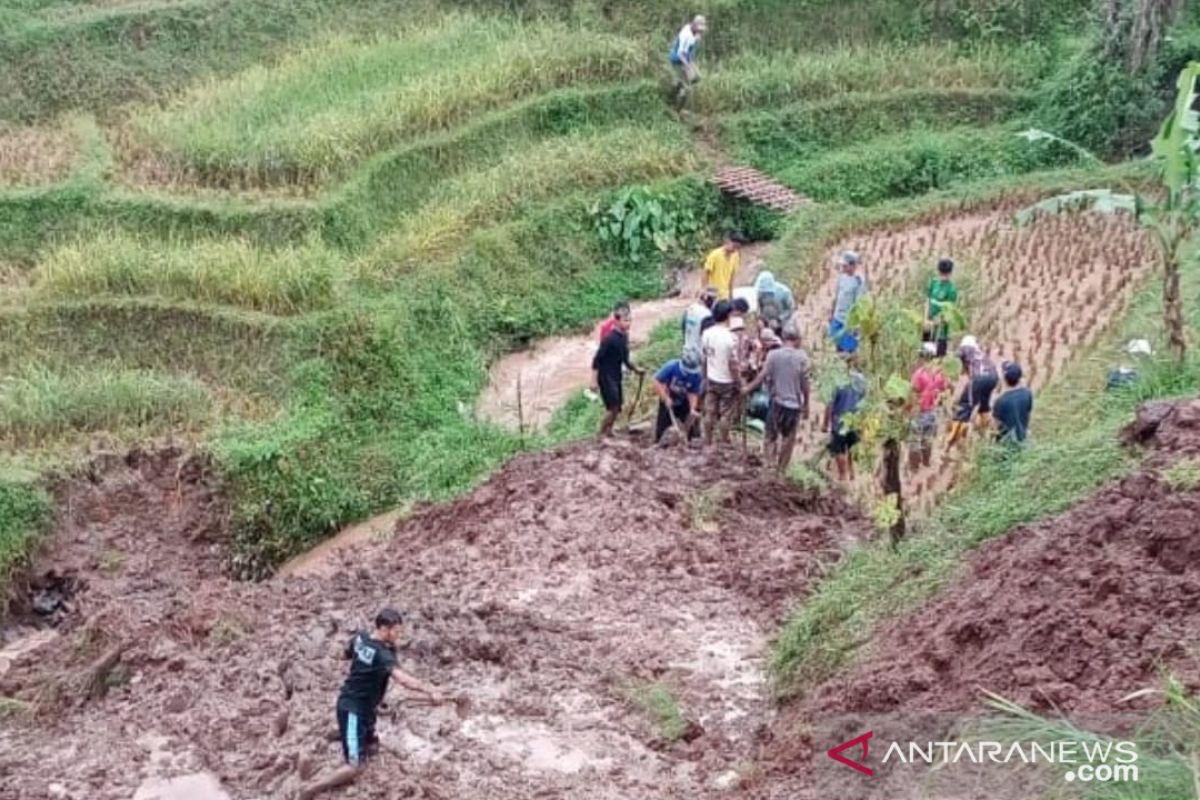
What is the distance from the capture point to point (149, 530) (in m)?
12.1

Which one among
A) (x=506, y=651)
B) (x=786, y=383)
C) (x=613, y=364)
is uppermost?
(x=786, y=383)

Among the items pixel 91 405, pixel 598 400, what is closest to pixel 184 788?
pixel 91 405

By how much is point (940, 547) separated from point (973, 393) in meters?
2.42

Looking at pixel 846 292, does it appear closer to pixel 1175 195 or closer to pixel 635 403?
pixel 635 403

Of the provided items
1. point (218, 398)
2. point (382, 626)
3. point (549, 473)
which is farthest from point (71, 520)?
point (382, 626)

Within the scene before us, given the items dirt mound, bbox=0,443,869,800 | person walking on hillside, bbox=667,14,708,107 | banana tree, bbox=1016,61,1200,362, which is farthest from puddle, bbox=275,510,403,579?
person walking on hillside, bbox=667,14,708,107

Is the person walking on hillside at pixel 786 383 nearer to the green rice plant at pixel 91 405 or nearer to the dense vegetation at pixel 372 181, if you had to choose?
the dense vegetation at pixel 372 181

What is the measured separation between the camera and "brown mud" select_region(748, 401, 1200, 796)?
233 inches

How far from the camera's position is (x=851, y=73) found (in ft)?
62.8

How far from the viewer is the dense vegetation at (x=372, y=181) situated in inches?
501

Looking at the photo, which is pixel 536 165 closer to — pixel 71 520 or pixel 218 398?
pixel 218 398

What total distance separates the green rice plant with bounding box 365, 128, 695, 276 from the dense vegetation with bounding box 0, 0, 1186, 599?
4 cm

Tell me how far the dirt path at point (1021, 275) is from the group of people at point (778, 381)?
882 mm

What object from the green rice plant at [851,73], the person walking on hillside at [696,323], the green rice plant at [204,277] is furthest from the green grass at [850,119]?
the person walking on hillside at [696,323]
